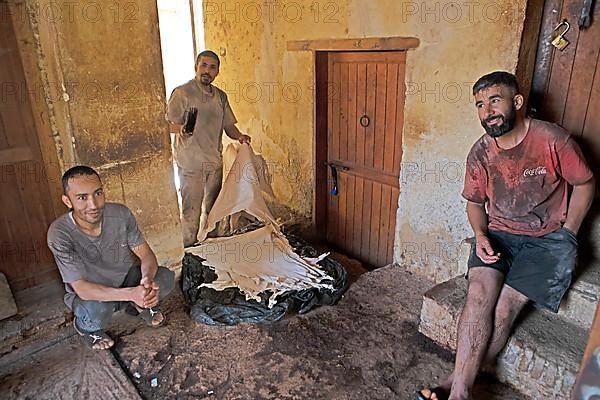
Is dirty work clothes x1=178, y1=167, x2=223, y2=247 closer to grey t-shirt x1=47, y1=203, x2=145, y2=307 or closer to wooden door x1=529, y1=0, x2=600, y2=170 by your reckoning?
grey t-shirt x1=47, y1=203, x2=145, y2=307

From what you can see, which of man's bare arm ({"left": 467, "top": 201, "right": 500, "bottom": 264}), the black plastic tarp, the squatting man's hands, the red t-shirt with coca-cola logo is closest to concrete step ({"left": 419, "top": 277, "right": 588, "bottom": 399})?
man's bare arm ({"left": 467, "top": 201, "right": 500, "bottom": 264})

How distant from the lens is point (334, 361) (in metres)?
2.15

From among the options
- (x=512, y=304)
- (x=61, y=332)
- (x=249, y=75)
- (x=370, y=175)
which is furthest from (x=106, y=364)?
(x=249, y=75)

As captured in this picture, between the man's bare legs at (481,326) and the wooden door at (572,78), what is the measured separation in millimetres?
892

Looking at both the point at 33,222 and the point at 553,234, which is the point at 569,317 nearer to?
the point at 553,234

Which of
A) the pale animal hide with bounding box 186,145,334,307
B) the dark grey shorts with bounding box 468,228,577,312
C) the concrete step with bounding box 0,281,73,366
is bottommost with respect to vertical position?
the concrete step with bounding box 0,281,73,366

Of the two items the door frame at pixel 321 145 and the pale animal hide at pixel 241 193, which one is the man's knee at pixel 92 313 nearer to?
the pale animal hide at pixel 241 193

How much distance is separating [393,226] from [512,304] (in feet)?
4.65

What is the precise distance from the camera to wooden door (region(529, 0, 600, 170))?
2043mm

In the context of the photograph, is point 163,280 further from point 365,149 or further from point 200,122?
point 365,149

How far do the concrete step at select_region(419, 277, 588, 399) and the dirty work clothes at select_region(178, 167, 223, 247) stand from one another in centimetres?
205

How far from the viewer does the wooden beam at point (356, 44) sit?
266 centimetres

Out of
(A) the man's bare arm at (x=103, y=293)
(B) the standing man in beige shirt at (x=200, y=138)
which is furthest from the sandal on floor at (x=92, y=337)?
(B) the standing man in beige shirt at (x=200, y=138)

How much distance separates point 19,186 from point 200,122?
4.20 feet
